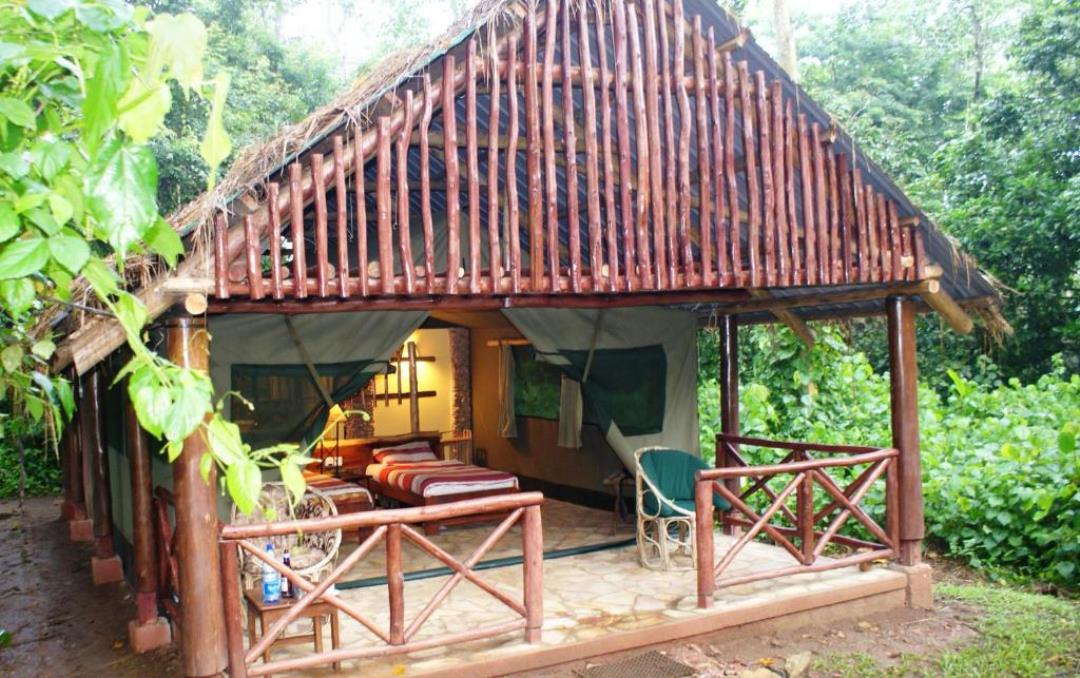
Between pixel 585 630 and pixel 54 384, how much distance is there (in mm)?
3346

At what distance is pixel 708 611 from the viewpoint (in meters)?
5.40

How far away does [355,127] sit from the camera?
4.46 meters

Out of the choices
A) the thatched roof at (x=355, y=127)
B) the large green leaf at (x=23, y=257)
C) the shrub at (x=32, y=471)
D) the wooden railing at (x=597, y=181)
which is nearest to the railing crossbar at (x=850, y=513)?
the wooden railing at (x=597, y=181)

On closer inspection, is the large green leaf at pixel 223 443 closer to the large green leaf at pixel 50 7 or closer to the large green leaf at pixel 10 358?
the large green leaf at pixel 50 7

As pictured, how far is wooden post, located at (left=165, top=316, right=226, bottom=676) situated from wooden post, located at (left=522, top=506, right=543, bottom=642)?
154cm

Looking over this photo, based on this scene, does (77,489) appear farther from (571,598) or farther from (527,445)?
(571,598)

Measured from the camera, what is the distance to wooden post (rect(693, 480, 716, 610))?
215 inches

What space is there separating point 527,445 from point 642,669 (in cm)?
503

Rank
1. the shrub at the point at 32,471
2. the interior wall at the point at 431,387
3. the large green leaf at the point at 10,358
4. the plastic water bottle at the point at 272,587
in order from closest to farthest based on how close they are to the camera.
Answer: the large green leaf at the point at 10,358 < the plastic water bottle at the point at 272,587 < the interior wall at the point at 431,387 < the shrub at the point at 32,471

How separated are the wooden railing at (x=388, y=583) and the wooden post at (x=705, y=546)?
1.14m

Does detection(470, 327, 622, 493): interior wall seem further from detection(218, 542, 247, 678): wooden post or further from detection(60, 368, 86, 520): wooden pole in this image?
detection(218, 542, 247, 678): wooden post

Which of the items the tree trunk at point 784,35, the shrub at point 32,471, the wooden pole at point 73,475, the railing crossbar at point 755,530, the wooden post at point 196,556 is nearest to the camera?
the wooden post at point 196,556

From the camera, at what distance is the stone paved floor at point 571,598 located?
190 inches

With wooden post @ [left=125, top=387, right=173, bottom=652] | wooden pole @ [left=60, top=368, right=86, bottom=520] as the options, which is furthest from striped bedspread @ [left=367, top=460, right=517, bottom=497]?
wooden pole @ [left=60, top=368, right=86, bottom=520]
